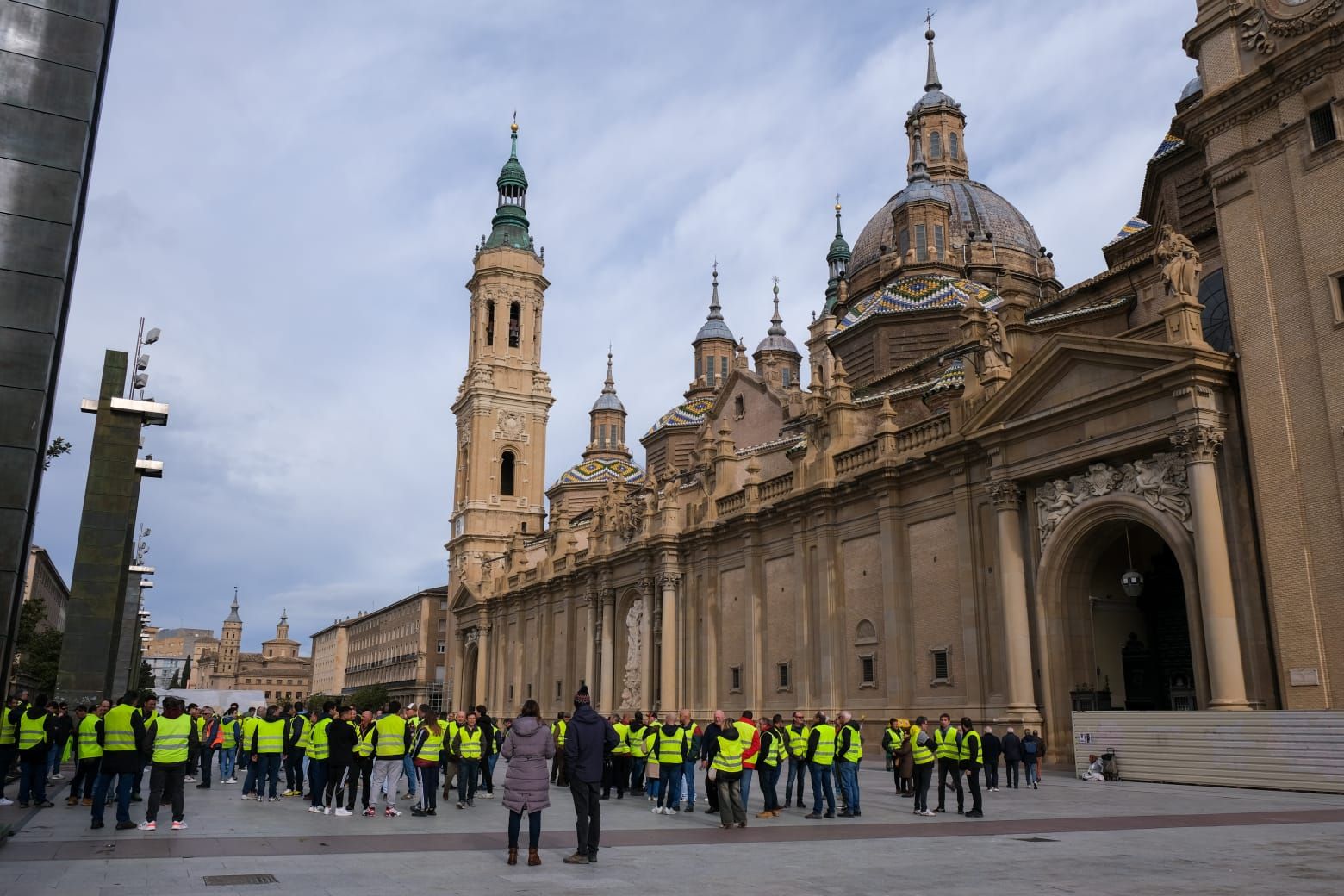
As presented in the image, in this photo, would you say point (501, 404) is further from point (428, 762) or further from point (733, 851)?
point (733, 851)

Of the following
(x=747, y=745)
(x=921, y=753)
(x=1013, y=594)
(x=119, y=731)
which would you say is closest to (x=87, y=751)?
(x=119, y=731)

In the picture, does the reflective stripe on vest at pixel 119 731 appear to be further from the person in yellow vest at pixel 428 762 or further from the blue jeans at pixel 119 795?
the person in yellow vest at pixel 428 762

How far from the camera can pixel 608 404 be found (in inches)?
3693

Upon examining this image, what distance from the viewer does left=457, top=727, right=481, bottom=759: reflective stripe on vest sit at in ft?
60.8

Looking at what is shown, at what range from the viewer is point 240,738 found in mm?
22797

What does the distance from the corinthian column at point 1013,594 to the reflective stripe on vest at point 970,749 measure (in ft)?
29.4

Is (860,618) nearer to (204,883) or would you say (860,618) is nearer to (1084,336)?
(1084,336)

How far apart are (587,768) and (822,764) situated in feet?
18.5

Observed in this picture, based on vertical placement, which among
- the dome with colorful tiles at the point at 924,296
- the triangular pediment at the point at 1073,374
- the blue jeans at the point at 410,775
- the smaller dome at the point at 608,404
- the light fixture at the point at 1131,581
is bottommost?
the blue jeans at the point at 410,775

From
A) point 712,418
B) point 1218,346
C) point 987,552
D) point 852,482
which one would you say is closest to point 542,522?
point 712,418

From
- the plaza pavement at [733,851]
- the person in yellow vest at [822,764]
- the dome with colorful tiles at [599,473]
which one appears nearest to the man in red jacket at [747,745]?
the plaza pavement at [733,851]

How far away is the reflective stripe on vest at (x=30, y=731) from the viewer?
16.4 m

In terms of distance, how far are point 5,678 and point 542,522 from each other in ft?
246

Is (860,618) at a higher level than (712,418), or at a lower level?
lower
